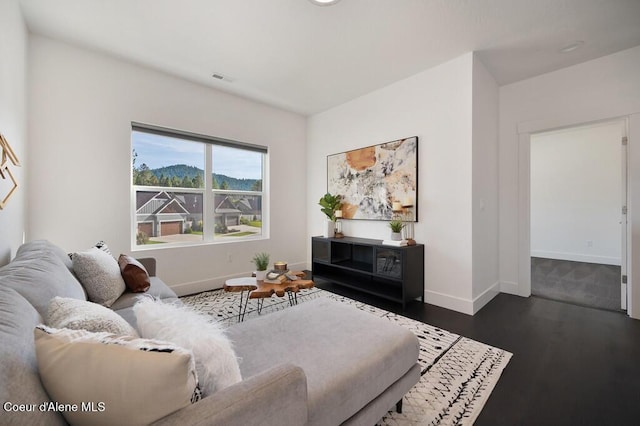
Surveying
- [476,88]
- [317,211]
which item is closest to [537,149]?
[476,88]

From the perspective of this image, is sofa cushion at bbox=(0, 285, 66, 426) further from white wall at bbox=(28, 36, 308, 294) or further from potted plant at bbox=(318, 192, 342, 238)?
potted plant at bbox=(318, 192, 342, 238)

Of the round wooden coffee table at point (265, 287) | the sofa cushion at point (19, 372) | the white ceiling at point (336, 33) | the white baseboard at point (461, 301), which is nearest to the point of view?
the sofa cushion at point (19, 372)

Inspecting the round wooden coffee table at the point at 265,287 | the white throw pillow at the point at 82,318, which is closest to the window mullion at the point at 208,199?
the round wooden coffee table at the point at 265,287

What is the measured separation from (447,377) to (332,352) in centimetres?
104

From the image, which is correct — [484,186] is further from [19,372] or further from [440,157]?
[19,372]

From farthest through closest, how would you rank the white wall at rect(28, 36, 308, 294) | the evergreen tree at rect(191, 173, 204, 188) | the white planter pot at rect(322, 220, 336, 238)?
1. the white planter pot at rect(322, 220, 336, 238)
2. the evergreen tree at rect(191, 173, 204, 188)
3. the white wall at rect(28, 36, 308, 294)

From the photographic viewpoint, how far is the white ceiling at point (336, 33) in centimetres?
217

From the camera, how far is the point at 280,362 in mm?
1206

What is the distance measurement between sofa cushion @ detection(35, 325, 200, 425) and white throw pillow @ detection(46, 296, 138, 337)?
166 millimetres

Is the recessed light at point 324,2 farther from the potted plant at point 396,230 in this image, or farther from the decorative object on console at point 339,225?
the decorative object on console at point 339,225

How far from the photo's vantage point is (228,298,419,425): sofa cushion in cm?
108

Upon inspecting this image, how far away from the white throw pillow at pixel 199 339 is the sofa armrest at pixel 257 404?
7 cm

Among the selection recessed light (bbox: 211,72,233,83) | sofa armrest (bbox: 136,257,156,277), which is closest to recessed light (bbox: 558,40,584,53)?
recessed light (bbox: 211,72,233,83)

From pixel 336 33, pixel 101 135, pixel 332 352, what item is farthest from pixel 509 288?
pixel 101 135
